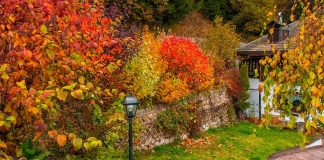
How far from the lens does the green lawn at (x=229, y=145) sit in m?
13.2

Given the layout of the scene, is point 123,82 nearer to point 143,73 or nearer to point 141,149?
point 143,73

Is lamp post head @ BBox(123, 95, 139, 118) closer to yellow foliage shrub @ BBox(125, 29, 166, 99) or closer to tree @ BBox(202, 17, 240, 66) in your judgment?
yellow foliage shrub @ BBox(125, 29, 166, 99)

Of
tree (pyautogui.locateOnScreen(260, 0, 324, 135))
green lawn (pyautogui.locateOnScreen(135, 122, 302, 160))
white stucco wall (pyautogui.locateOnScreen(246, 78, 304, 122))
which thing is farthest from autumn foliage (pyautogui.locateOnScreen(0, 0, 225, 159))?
white stucco wall (pyautogui.locateOnScreen(246, 78, 304, 122))

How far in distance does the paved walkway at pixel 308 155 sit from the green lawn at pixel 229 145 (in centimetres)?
59

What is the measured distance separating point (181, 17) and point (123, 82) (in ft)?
45.9

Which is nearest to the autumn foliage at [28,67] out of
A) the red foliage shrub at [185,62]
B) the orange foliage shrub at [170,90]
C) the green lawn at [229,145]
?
the green lawn at [229,145]

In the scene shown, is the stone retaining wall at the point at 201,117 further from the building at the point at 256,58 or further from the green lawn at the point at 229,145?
the building at the point at 256,58

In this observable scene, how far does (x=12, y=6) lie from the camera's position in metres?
3.96

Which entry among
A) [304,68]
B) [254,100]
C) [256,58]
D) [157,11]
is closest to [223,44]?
[256,58]

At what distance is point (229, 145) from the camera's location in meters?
15.1

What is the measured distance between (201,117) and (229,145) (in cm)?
238

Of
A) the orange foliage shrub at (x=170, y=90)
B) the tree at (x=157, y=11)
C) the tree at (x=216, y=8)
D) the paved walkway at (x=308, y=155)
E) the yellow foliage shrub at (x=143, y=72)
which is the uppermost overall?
the tree at (x=216, y=8)

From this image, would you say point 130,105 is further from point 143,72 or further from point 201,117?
point 201,117

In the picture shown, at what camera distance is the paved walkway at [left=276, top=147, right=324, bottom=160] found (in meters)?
14.5
